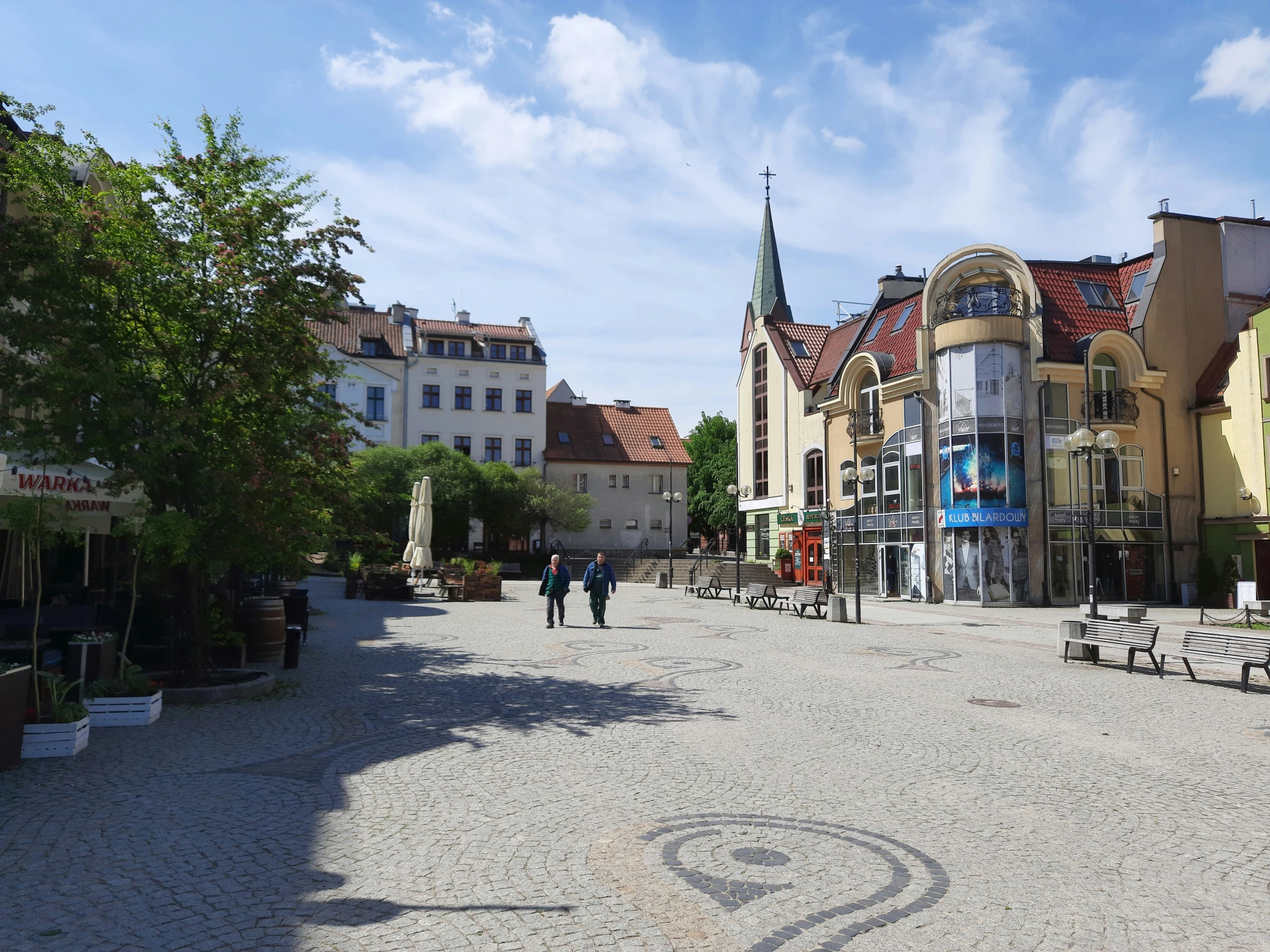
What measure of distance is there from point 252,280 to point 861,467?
98.7 ft

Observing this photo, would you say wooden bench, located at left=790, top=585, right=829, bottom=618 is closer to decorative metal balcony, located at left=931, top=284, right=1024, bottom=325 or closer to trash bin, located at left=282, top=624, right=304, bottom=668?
decorative metal balcony, located at left=931, top=284, right=1024, bottom=325

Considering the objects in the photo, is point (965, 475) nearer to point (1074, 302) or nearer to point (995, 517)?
point (995, 517)

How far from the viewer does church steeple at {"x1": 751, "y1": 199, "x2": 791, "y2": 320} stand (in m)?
55.2

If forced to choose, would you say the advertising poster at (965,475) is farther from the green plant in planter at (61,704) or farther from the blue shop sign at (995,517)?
the green plant in planter at (61,704)

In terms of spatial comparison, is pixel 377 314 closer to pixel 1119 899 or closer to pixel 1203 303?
pixel 1203 303

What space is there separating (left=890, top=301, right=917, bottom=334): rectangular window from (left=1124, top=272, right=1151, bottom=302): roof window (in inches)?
303

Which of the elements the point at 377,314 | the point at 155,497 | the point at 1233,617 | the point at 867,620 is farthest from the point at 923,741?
the point at 377,314

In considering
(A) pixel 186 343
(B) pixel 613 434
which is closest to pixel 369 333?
(B) pixel 613 434

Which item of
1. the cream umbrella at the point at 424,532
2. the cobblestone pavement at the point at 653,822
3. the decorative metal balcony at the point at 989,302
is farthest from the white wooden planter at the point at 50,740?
the decorative metal balcony at the point at 989,302

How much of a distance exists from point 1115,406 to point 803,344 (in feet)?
54.2

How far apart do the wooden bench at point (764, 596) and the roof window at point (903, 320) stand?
14.4 metres

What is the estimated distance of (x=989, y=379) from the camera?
3166 centimetres

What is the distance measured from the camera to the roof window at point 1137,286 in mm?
33875

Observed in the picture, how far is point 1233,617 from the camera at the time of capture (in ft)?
83.1
